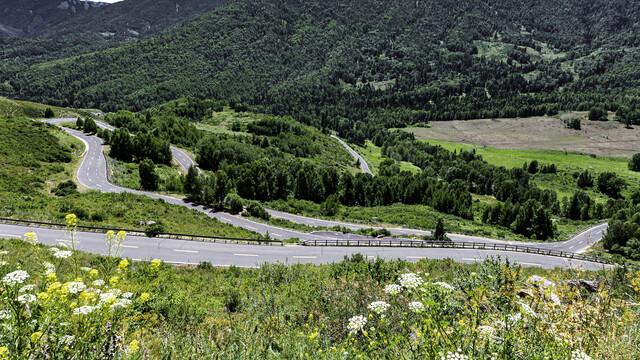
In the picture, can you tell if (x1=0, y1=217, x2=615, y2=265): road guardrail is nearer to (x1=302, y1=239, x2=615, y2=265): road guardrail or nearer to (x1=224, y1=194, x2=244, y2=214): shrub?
(x1=302, y1=239, x2=615, y2=265): road guardrail

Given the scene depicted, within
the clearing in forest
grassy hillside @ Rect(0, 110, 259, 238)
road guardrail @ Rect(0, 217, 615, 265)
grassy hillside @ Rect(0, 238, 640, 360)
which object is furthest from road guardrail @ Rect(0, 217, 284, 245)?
the clearing in forest

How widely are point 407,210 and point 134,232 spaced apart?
52715 mm

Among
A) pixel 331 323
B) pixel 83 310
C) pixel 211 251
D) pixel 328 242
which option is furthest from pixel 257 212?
pixel 83 310

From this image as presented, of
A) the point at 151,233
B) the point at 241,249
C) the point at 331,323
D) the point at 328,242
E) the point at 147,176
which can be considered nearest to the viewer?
the point at 331,323

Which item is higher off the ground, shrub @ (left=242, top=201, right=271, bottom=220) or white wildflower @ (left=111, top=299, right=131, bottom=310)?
white wildflower @ (left=111, top=299, right=131, bottom=310)

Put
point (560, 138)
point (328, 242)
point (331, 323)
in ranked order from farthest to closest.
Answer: point (560, 138)
point (328, 242)
point (331, 323)

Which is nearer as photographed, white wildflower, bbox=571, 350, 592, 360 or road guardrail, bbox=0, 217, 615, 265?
white wildflower, bbox=571, 350, 592, 360

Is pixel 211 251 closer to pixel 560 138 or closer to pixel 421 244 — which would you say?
pixel 421 244

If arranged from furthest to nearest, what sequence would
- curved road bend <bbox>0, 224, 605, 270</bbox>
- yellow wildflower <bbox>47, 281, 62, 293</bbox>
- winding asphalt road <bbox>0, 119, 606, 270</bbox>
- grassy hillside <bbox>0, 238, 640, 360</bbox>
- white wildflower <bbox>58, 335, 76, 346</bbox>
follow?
winding asphalt road <bbox>0, 119, 606, 270</bbox> < curved road bend <bbox>0, 224, 605, 270</bbox> < white wildflower <bbox>58, 335, 76, 346</bbox> < grassy hillside <bbox>0, 238, 640, 360</bbox> < yellow wildflower <bbox>47, 281, 62, 293</bbox>

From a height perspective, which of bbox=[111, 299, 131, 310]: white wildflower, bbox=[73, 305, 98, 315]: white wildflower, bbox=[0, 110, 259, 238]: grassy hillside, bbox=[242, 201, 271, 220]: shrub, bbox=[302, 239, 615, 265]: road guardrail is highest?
bbox=[73, 305, 98, 315]: white wildflower

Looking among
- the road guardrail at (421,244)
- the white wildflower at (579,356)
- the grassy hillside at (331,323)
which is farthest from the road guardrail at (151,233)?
the white wildflower at (579,356)

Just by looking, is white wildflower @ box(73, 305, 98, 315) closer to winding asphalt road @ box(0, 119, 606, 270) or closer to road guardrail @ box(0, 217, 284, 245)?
winding asphalt road @ box(0, 119, 606, 270)

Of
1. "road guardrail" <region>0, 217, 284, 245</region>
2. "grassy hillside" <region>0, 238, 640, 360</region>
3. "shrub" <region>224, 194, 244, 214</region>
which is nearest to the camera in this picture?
"grassy hillside" <region>0, 238, 640, 360</region>

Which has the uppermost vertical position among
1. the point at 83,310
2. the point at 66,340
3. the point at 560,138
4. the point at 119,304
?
the point at 83,310
